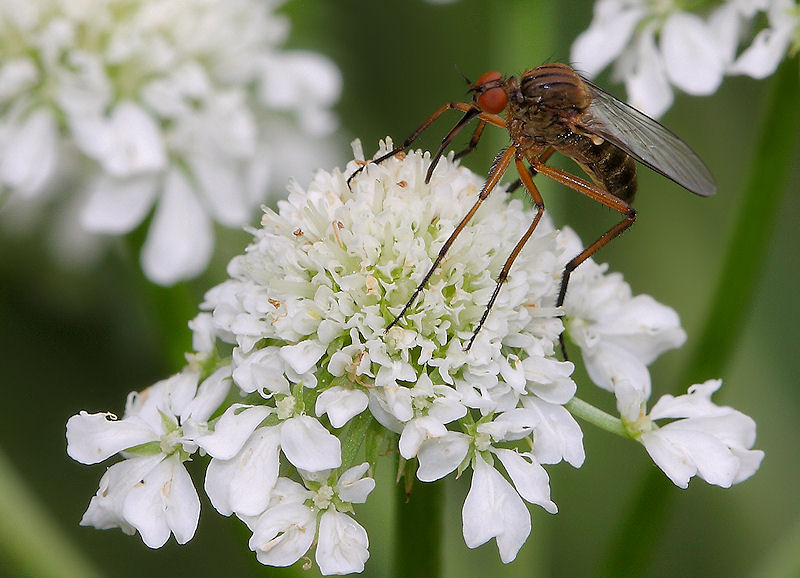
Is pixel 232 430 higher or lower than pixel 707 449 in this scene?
lower

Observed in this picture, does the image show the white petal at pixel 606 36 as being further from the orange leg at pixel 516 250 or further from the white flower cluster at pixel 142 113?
the white flower cluster at pixel 142 113

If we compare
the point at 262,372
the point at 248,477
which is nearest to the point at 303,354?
the point at 262,372

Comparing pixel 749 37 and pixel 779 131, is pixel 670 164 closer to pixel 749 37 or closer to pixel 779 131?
pixel 779 131

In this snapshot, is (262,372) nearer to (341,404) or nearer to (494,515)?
(341,404)

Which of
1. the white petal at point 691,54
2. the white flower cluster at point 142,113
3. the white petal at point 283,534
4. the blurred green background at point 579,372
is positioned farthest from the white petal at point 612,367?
the white flower cluster at point 142,113

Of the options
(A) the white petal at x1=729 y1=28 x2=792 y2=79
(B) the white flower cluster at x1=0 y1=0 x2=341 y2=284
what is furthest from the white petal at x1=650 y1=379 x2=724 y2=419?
(B) the white flower cluster at x1=0 y1=0 x2=341 y2=284

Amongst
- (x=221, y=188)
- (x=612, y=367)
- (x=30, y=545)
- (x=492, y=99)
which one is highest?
(x=492, y=99)
